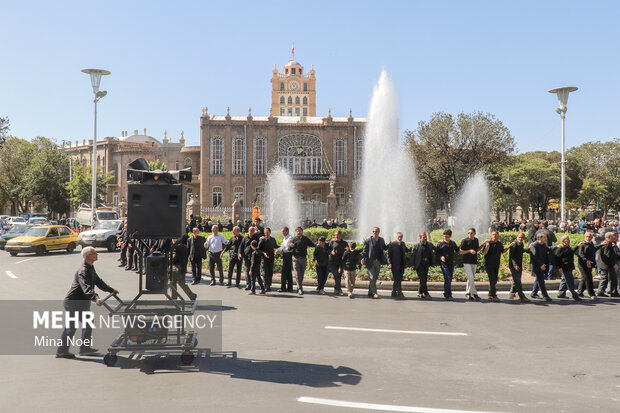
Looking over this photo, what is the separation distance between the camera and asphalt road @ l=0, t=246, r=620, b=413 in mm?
5043

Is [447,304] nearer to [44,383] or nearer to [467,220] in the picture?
[44,383]

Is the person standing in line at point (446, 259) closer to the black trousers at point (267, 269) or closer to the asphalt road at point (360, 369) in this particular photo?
the asphalt road at point (360, 369)

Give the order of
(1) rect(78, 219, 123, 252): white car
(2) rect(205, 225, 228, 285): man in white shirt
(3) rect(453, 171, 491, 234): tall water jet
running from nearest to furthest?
(2) rect(205, 225, 228, 285): man in white shirt → (1) rect(78, 219, 123, 252): white car → (3) rect(453, 171, 491, 234): tall water jet

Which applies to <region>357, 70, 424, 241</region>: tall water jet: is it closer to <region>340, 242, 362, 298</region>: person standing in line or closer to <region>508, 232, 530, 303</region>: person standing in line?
<region>340, 242, 362, 298</region>: person standing in line

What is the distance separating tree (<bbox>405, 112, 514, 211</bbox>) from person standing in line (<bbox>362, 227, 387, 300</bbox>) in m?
31.8

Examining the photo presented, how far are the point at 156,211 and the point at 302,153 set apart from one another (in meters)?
53.8

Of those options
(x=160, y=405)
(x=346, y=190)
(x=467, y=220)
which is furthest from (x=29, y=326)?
(x=346, y=190)

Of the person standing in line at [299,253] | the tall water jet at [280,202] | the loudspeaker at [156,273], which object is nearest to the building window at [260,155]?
the tall water jet at [280,202]

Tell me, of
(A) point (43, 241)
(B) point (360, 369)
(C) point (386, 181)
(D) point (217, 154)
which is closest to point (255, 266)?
(B) point (360, 369)

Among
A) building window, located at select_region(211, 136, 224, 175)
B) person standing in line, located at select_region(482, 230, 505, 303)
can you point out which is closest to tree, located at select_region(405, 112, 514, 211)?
building window, located at select_region(211, 136, 224, 175)

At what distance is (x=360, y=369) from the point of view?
6.18 meters

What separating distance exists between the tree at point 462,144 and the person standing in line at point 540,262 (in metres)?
30.9

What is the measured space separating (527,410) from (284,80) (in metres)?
114

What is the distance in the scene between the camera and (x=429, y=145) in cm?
4247
